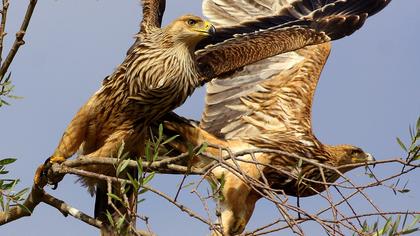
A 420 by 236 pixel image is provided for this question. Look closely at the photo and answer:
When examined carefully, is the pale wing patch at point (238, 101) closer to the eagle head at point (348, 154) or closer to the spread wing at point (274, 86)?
the spread wing at point (274, 86)

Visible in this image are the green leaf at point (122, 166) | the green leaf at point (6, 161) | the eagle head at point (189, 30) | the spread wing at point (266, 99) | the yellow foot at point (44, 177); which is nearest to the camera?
the green leaf at point (122, 166)

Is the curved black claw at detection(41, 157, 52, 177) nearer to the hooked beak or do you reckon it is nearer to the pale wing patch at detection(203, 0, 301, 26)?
the hooked beak

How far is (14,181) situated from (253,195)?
3.03m

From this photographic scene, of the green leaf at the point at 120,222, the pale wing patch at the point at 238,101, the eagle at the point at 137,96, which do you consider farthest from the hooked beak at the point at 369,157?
the green leaf at the point at 120,222

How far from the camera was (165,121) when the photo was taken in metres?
7.25

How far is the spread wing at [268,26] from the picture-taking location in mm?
7820

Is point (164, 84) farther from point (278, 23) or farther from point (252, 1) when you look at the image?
point (252, 1)

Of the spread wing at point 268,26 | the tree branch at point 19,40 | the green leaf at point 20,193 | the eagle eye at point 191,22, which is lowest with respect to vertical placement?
the green leaf at point 20,193

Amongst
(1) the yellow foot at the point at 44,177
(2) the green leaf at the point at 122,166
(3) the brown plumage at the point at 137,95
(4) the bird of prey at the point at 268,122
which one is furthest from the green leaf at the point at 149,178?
(4) the bird of prey at the point at 268,122

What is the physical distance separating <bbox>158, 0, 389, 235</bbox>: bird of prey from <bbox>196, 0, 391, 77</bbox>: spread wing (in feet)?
0.10

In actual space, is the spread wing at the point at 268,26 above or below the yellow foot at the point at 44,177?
above

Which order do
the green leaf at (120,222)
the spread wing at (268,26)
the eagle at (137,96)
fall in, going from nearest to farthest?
the green leaf at (120,222) → the eagle at (137,96) → the spread wing at (268,26)

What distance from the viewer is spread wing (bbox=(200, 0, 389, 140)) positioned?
8.27m

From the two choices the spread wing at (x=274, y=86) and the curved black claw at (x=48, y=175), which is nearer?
the curved black claw at (x=48, y=175)
